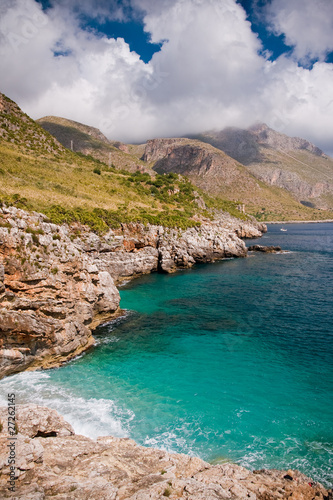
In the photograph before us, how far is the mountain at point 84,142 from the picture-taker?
5438 inches

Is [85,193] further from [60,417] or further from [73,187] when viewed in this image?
[60,417]

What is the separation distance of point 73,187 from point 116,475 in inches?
2054

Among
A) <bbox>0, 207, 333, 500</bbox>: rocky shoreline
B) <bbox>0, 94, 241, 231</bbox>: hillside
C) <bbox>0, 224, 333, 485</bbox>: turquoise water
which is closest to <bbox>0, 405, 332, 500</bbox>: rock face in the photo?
<bbox>0, 207, 333, 500</bbox>: rocky shoreline

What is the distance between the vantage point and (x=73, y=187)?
5506cm

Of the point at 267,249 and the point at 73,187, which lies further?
the point at 267,249

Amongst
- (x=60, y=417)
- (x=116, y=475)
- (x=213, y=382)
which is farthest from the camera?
(x=213, y=382)

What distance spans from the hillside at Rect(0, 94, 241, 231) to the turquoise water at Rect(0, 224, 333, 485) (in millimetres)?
16122

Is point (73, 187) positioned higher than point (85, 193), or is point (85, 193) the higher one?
point (73, 187)

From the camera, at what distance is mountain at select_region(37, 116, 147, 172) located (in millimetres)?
138125

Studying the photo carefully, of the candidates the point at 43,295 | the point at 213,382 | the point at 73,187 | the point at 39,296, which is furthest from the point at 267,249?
the point at 39,296

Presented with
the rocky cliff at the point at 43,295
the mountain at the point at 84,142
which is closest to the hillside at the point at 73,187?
the rocky cliff at the point at 43,295

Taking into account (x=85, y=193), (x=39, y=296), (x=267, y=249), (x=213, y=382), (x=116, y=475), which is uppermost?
(x=85, y=193)

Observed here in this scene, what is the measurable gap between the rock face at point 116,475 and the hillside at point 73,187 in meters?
20.9

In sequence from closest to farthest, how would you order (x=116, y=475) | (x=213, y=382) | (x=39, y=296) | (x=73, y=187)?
(x=116, y=475) → (x=213, y=382) → (x=39, y=296) → (x=73, y=187)
